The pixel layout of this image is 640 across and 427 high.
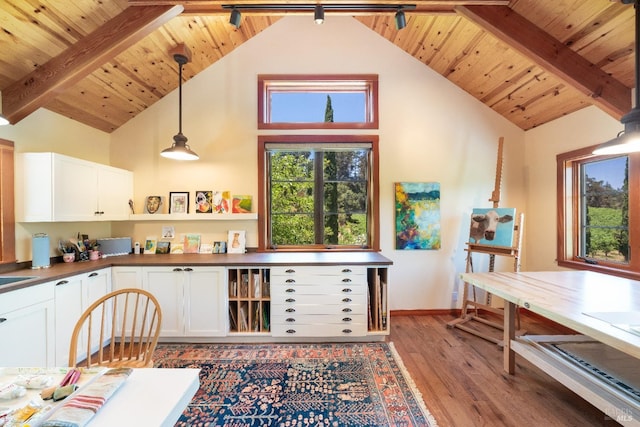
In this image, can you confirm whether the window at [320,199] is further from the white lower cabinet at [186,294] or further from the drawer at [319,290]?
the white lower cabinet at [186,294]

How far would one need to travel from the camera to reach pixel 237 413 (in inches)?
73.4

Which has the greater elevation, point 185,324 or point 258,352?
point 185,324

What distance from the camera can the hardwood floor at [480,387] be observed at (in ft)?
5.93

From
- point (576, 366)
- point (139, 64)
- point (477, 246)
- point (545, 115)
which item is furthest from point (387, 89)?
point (576, 366)

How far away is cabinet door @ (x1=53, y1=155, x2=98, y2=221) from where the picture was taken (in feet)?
8.18

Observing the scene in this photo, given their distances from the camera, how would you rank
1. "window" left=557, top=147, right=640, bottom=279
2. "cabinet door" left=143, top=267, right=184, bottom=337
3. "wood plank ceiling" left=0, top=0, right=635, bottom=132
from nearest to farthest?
"wood plank ceiling" left=0, top=0, right=635, bottom=132 < "window" left=557, top=147, right=640, bottom=279 < "cabinet door" left=143, top=267, right=184, bottom=337

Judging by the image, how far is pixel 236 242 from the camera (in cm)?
341

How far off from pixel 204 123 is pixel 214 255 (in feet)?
5.60

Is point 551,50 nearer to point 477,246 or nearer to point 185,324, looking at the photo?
point 477,246

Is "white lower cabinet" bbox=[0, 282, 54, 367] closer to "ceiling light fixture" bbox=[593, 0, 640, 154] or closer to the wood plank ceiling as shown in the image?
the wood plank ceiling

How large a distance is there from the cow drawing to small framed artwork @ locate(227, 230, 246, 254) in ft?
9.33

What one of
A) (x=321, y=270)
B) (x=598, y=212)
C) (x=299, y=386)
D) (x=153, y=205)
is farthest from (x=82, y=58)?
(x=598, y=212)

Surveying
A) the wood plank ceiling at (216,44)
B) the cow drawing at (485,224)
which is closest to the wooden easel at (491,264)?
the cow drawing at (485,224)

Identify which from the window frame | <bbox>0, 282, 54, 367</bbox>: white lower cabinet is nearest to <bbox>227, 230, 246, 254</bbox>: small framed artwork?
the window frame
